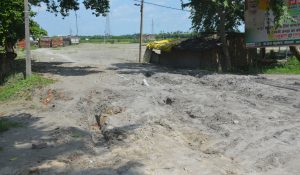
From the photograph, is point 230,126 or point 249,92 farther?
point 249,92

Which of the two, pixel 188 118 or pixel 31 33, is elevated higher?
pixel 31 33

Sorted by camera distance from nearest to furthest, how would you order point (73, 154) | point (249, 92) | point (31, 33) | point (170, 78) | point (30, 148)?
point (73, 154) < point (30, 148) < point (249, 92) < point (170, 78) < point (31, 33)

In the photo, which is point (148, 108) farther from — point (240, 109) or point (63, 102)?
point (63, 102)

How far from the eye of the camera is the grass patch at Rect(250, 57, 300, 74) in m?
26.5

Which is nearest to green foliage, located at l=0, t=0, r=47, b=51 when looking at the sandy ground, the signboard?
the sandy ground

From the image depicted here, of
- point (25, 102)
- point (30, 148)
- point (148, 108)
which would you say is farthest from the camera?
point (25, 102)

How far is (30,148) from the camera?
1112 centimetres

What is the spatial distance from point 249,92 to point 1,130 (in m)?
8.79

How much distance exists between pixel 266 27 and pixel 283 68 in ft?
9.41

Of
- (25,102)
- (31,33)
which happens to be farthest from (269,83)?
(31,33)

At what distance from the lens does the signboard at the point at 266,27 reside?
25297 millimetres

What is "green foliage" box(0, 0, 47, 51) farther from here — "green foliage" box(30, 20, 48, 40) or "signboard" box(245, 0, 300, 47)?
"signboard" box(245, 0, 300, 47)

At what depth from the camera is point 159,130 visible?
38.8ft

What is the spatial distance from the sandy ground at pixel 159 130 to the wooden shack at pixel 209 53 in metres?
9.72
